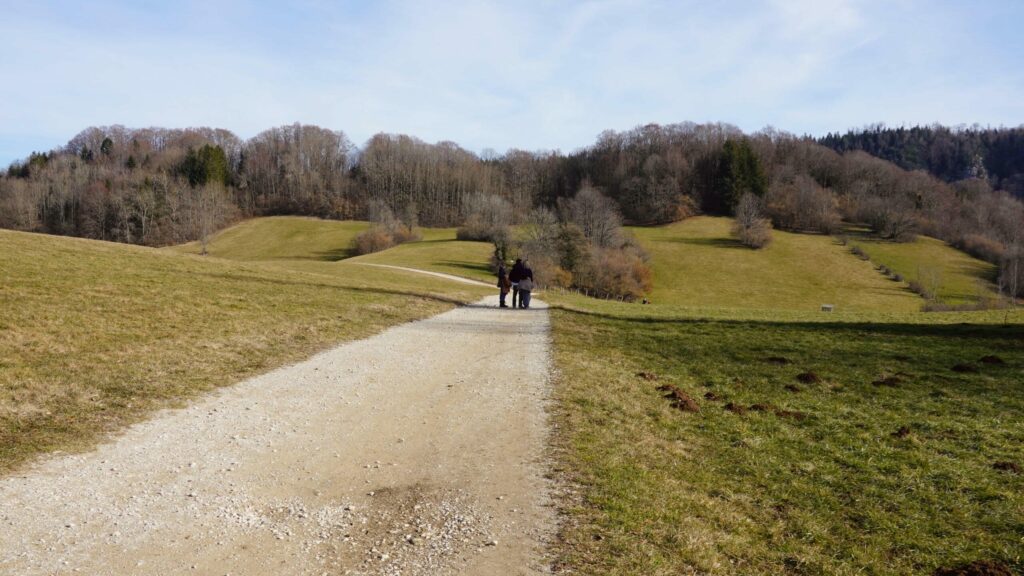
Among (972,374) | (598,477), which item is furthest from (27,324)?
(972,374)

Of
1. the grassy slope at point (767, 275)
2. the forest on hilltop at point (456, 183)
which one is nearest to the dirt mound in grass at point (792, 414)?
the grassy slope at point (767, 275)

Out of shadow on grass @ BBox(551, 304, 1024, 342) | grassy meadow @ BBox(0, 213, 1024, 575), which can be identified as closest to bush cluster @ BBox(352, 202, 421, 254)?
grassy meadow @ BBox(0, 213, 1024, 575)

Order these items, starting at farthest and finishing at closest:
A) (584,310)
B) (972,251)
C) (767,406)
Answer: (972,251), (584,310), (767,406)

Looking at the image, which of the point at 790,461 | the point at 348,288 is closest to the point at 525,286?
the point at 348,288

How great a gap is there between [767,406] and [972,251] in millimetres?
108811

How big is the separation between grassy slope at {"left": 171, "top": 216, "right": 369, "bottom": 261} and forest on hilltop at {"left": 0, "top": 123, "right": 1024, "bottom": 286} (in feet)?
16.5

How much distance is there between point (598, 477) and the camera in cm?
652

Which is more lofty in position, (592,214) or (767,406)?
(592,214)

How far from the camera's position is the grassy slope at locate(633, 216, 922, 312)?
222ft

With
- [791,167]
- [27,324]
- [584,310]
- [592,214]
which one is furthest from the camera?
[791,167]

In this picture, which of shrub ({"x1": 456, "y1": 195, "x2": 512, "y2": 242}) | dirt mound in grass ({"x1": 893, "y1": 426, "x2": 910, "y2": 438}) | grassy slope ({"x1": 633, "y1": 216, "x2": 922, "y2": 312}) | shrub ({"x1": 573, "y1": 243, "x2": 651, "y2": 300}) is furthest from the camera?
shrub ({"x1": 456, "y1": 195, "x2": 512, "y2": 242})

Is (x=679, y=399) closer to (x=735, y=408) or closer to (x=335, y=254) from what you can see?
(x=735, y=408)

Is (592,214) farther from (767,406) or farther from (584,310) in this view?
(767,406)

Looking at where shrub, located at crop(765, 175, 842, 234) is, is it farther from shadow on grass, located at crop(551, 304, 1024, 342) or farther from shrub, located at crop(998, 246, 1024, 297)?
shadow on grass, located at crop(551, 304, 1024, 342)
